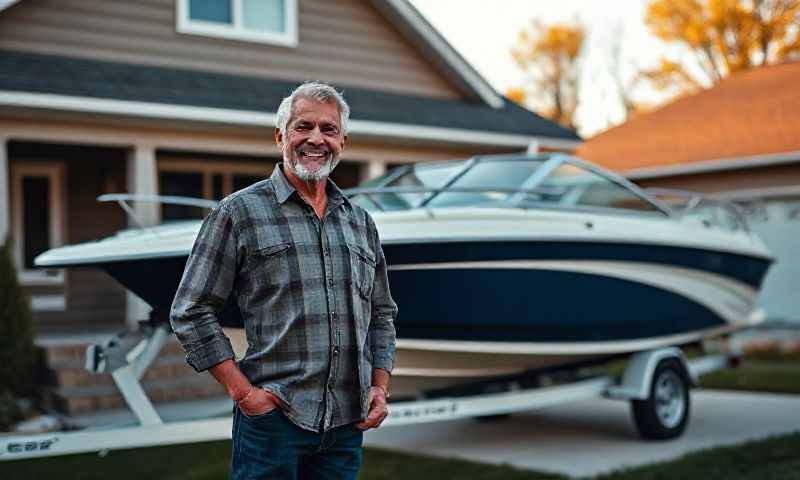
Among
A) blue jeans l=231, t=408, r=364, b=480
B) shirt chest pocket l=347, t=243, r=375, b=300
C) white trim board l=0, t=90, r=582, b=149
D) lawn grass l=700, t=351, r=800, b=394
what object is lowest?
lawn grass l=700, t=351, r=800, b=394

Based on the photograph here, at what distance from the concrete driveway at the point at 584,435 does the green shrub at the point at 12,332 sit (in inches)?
122

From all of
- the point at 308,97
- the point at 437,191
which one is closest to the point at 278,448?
the point at 308,97

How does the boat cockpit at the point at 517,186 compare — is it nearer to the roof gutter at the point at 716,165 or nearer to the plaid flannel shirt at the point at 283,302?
the plaid flannel shirt at the point at 283,302

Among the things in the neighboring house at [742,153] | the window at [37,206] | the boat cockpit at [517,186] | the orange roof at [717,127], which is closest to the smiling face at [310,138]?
the boat cockpit at [517,186]

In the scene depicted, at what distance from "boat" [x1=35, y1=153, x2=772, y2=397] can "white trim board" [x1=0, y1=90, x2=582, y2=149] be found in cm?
275

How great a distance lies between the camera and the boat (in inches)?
208

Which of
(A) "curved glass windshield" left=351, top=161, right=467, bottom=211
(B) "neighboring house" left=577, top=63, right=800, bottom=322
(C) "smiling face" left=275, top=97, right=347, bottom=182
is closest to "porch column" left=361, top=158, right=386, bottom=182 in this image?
(A) "curved glass windshield" left=351, top=161, right=467, bottom=211

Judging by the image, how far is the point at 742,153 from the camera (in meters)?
13.9

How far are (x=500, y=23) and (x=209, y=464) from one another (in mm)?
33440

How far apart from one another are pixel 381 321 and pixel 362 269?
288 mm

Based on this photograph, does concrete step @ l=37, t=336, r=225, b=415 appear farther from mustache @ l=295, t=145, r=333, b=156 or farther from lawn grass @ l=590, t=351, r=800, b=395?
mustache @ l=295, t=145, r=333, b=156

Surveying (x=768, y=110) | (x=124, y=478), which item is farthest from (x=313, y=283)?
(x=768, y=110)

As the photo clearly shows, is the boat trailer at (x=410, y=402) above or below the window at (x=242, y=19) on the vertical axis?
below

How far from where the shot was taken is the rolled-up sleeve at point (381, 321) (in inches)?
121
